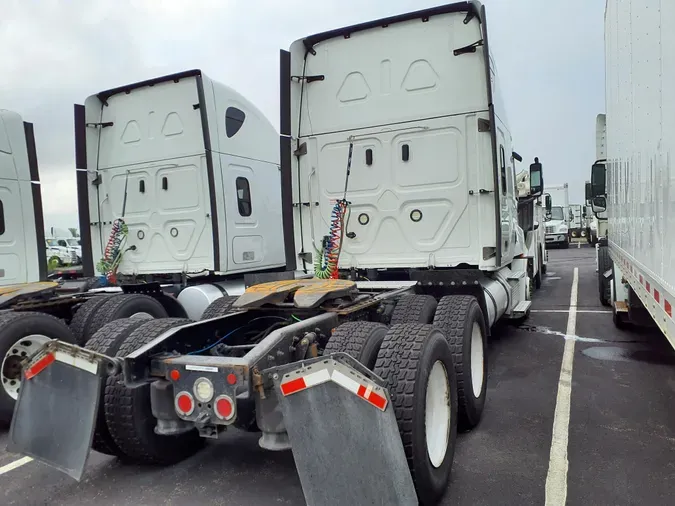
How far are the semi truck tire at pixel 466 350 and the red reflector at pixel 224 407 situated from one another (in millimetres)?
1901

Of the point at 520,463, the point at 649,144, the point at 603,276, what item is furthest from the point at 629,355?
the point at 649,144

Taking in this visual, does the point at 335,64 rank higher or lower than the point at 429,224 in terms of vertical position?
higher

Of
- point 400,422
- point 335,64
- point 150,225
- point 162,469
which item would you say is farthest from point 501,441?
point 150,225

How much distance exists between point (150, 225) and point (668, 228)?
687cm

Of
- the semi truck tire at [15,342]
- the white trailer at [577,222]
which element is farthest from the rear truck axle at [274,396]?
the white trailer at [577,222]

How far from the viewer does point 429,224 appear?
6.18 meters

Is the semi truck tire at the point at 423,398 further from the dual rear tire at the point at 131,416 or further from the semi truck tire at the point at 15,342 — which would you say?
the semi truck tire at the point at 15,342

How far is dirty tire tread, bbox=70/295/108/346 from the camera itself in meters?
5.73

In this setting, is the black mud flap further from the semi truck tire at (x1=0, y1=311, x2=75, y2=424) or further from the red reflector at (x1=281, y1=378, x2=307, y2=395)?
the semi truck tire at (x1=0, y1=311, x2=75, y2=424)

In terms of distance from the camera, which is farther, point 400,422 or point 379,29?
point 379,29

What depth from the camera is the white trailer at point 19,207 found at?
23.6 feet

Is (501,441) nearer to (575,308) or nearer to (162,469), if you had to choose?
(162,469)

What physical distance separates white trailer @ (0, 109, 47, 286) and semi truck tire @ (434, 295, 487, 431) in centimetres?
580

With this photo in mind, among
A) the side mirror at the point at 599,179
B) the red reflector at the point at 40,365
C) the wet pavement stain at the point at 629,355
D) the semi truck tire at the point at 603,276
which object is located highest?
the side mirror at the point at 599,179
